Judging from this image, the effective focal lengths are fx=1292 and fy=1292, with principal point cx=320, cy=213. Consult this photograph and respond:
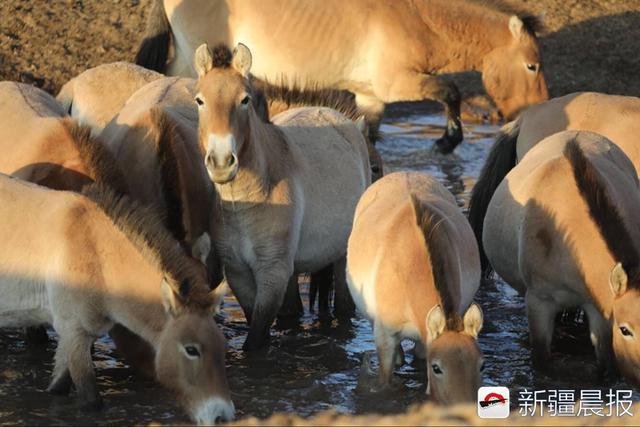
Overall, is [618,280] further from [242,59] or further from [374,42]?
[374,42]

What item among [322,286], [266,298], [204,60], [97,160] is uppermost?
[204,60]

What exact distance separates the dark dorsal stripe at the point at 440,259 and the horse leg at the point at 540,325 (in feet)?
3.82

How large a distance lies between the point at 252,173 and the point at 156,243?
136cm

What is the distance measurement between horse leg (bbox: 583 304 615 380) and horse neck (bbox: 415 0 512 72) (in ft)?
16.1

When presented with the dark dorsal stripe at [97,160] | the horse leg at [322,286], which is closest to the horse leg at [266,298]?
the dark dorsal stripe at [97,160]

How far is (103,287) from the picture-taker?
689 centimetres

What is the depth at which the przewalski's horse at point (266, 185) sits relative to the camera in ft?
25.3

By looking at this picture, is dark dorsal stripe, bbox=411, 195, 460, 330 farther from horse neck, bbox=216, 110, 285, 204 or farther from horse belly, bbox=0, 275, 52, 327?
horse belly, bbox=0, 275, 52, 327

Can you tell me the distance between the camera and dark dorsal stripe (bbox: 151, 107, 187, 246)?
7.84m

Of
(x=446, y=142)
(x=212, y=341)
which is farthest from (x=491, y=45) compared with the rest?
(x=212, y=341)

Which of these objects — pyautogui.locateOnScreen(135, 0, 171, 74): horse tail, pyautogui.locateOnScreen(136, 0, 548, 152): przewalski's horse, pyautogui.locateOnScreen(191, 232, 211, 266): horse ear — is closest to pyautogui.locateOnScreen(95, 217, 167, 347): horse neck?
pyautogui.locateOnScreen(191, 232, 211, 266): horse ear

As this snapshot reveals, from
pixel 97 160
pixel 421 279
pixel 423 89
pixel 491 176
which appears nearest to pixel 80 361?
pixel 97 160

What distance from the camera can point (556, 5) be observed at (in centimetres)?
1666

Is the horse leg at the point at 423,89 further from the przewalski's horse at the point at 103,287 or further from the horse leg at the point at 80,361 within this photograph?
the horse leg at the point at 80,361
